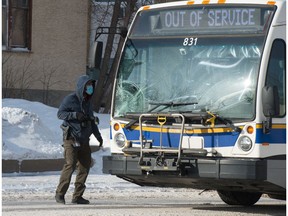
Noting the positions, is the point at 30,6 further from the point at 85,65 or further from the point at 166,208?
the point at 166,208

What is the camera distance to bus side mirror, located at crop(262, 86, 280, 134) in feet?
42.9

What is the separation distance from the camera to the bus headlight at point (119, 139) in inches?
560

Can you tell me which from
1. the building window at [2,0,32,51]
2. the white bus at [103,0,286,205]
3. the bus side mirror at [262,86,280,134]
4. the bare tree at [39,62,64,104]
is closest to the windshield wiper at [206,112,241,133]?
the white bus at [103,0,286,205]

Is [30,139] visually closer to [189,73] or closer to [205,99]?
[189,73]

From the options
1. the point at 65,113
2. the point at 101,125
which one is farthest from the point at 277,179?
the point at 101,125

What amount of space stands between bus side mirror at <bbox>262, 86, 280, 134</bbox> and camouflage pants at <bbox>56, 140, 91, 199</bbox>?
3.21 m

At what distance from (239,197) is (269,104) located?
2798 mm

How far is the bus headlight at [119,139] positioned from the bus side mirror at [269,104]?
2.03 metres

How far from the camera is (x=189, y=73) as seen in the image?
1390 cm

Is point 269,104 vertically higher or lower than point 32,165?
higher

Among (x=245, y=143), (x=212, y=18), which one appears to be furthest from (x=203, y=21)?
(x=245, y=143)

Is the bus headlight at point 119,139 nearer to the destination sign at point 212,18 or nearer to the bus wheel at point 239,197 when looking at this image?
the destination sign at point 212,18

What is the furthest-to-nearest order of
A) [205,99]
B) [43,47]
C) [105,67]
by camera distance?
[43,47]
[105,67]
[205,99]

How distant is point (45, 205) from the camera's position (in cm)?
1547
